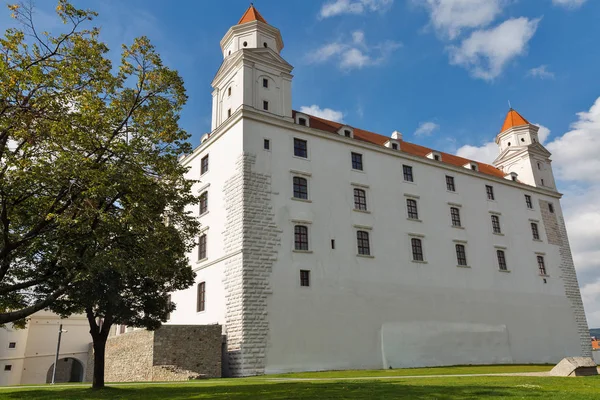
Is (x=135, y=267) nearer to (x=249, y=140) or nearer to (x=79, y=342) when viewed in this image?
(x=249, y=140)

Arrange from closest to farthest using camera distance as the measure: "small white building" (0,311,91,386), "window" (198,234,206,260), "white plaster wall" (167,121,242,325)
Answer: "white plaster wall" (167,121,242,325), "window" (198,234,206,260), "small white building" (0,311,91,386)

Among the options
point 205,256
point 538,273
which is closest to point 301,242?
point 205,256

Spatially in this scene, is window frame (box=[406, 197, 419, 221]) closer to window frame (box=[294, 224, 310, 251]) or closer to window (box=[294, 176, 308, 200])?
window (box=[294, 176, 308, 200])

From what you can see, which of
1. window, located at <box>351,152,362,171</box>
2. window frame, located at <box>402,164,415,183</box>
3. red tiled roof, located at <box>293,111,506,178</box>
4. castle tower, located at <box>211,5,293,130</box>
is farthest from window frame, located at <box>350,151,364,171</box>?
castle tower, located at <box>211,5,293,130</box>

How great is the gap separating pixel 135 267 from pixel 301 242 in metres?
13.9

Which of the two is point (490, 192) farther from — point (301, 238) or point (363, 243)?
point (301, 238)

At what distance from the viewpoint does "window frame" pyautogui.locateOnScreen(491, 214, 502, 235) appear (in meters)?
36.5

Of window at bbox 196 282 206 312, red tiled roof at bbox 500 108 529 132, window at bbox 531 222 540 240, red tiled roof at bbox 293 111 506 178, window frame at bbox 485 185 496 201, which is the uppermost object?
red tiled roof at bbox 500 108 529 132

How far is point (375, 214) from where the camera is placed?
30078mm

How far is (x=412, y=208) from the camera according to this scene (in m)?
32.4

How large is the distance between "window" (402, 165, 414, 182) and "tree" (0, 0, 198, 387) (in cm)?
2057

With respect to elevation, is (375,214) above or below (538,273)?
above

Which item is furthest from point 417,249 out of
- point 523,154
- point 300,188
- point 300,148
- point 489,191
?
point 523,154

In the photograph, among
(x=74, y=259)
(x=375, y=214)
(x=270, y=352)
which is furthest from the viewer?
(x=375, y=214)
